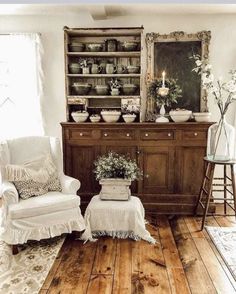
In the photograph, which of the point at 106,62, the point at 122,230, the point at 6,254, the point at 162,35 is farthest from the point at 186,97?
the point at 6,254

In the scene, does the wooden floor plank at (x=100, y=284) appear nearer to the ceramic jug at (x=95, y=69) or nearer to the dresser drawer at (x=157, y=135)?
the dresser drawer at (x=157, y=135)

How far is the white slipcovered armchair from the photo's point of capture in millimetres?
2861

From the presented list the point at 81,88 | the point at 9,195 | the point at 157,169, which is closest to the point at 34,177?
the point at 9,195

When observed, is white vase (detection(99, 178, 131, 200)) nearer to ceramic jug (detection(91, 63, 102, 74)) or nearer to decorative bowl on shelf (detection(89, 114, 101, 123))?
decorative bowl on shelf (detection(89, 114, 101, 123))

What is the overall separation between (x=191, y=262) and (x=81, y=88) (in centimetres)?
241

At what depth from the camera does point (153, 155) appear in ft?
12.5

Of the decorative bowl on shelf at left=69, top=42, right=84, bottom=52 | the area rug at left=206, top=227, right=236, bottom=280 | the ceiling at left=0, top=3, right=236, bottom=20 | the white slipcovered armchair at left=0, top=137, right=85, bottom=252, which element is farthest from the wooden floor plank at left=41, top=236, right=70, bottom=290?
the ceiling at left=0, top=3, right=236, bottom=20

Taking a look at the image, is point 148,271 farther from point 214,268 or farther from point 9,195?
point 9,195

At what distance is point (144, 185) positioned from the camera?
3.86 metres

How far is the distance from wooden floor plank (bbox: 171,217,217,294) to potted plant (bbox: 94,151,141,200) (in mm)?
695

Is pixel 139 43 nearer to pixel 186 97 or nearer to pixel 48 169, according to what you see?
pixel 186 97

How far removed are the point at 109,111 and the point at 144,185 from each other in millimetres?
1012

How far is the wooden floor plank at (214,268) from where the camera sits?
7.80ft

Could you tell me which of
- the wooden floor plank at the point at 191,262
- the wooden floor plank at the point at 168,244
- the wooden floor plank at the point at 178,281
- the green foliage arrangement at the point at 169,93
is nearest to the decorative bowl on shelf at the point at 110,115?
the green foliage arrangement at the point at 169,93
